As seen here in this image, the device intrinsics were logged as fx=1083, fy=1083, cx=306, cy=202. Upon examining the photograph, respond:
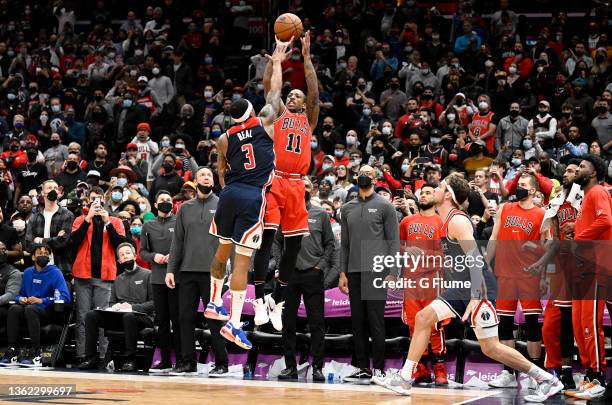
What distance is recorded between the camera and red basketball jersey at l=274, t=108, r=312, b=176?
9.90m

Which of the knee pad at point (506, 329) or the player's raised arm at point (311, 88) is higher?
the player's raised arm at point (311, 88)

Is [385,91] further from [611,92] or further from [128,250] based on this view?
[128,250]

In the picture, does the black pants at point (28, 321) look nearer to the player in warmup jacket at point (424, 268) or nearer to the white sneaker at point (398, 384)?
the player in warmup jacket at point (424, 268)

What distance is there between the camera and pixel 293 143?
995cm

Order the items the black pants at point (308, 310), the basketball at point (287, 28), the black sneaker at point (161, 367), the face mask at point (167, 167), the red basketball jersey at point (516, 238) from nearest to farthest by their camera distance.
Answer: the basketball at point (287, 28) < the red basketball jersey at point (516, 238) < the black pants at point (308, 310) < the black sneaker at point (161, 367) < the face mask at point (167, 167)

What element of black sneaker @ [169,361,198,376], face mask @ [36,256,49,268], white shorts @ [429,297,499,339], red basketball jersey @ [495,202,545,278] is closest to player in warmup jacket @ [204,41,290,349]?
white shorts @ [429,297,499,339]

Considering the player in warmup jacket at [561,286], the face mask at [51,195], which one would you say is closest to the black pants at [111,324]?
the face mask at [51,195]

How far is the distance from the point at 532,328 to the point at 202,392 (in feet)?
11.9

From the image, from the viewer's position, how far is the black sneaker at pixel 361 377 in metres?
12.0

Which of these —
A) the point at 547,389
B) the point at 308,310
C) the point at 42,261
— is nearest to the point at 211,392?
the point at 308,310

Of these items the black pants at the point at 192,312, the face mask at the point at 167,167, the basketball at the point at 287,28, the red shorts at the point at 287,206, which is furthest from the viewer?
the face mask at the point at 167,167

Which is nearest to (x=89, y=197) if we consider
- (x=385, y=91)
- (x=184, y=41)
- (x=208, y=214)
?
(x=208, y=214)

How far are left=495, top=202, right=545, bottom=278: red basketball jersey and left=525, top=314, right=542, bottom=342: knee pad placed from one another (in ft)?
1.47

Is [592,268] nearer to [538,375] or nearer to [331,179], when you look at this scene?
[538,375]
